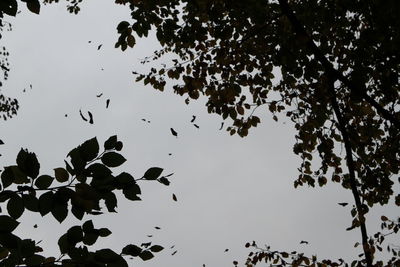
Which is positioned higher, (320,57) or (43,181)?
(320,57)

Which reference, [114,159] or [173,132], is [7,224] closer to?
[114,159]

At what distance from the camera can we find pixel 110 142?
1849 millimetres

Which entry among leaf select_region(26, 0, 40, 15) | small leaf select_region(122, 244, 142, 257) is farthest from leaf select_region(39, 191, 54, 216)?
leaf select_region(26, 0, 40, 15)

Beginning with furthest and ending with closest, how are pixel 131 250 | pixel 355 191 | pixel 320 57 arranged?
pixel 355 191, pixel 320 57, pixel 131 250

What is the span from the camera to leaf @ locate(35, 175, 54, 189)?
173 centimetres

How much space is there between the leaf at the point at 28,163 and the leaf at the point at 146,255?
0.59 m

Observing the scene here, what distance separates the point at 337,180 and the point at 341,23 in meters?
2.24

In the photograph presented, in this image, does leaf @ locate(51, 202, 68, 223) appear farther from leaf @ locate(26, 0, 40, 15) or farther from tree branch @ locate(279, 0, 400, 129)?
tree branch @ locate(279, 0, 400, 129)

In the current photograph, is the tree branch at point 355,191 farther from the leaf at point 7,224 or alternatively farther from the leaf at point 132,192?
the leaf at point 7,224

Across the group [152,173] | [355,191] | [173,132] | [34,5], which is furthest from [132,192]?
[355,191]

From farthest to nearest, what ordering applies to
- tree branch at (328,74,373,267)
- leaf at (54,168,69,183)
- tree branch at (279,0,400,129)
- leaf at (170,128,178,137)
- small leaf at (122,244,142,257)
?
1. leaf at (170,128,178,137)
2. tree branch at (328,74,373,267)
3. tree branch at (279,0,400,129)
4. small leaf at (122,244,142,257)
5. leaf at (54,168,69,183)

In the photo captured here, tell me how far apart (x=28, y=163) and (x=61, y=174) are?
16 centimetres

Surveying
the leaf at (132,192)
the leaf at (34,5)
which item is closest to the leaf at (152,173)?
the leaf at (132,192)

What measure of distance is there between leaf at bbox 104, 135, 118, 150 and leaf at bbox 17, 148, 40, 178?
0.28 meters
